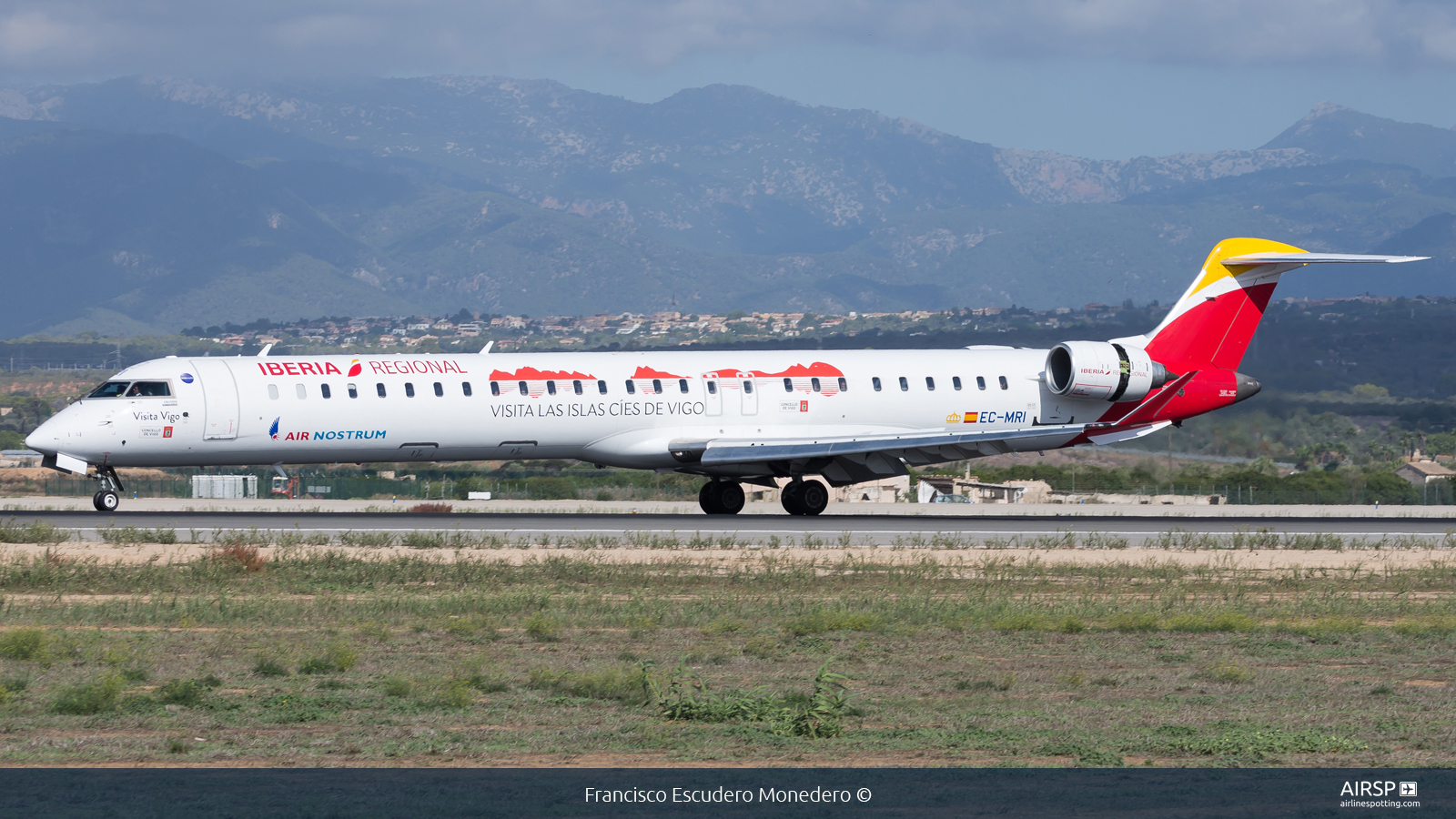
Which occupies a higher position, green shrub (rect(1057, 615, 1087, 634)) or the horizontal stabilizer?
the horizontal stabilizer

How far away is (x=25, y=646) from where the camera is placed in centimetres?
1523

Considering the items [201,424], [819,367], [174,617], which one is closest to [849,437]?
[819,367]

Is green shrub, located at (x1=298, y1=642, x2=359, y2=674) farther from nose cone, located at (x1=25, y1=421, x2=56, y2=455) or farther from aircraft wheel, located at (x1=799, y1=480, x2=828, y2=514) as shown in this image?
aircraft wheel, located at (x1=799, y1=480, x2=828, y2=514)

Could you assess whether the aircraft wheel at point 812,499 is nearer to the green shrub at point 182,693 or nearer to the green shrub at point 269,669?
the green shrub at point 269,669

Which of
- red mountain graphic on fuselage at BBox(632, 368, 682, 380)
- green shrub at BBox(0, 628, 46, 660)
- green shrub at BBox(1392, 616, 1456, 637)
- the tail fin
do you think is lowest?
green shrub at BBox(1392, 616, 1456, 637)

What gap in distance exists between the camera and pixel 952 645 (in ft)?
55.0

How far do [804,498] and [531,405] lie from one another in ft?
22.3

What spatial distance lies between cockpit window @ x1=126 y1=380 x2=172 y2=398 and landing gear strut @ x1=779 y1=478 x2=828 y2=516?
13.5 m

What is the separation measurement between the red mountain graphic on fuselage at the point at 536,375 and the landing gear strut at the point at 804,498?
17.7 feet

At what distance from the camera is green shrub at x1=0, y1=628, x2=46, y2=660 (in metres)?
15.1

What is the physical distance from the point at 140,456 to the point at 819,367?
14671 millimetres

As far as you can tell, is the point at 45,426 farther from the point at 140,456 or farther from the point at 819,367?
the point at 819,367

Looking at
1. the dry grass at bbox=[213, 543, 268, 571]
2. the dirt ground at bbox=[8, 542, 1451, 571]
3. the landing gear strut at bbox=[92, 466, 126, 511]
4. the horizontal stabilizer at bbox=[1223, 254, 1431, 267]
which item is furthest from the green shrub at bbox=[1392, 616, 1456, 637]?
the landing gear strut at bbox=[92, 466, 126, 511]

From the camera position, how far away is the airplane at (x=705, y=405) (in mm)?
31688
